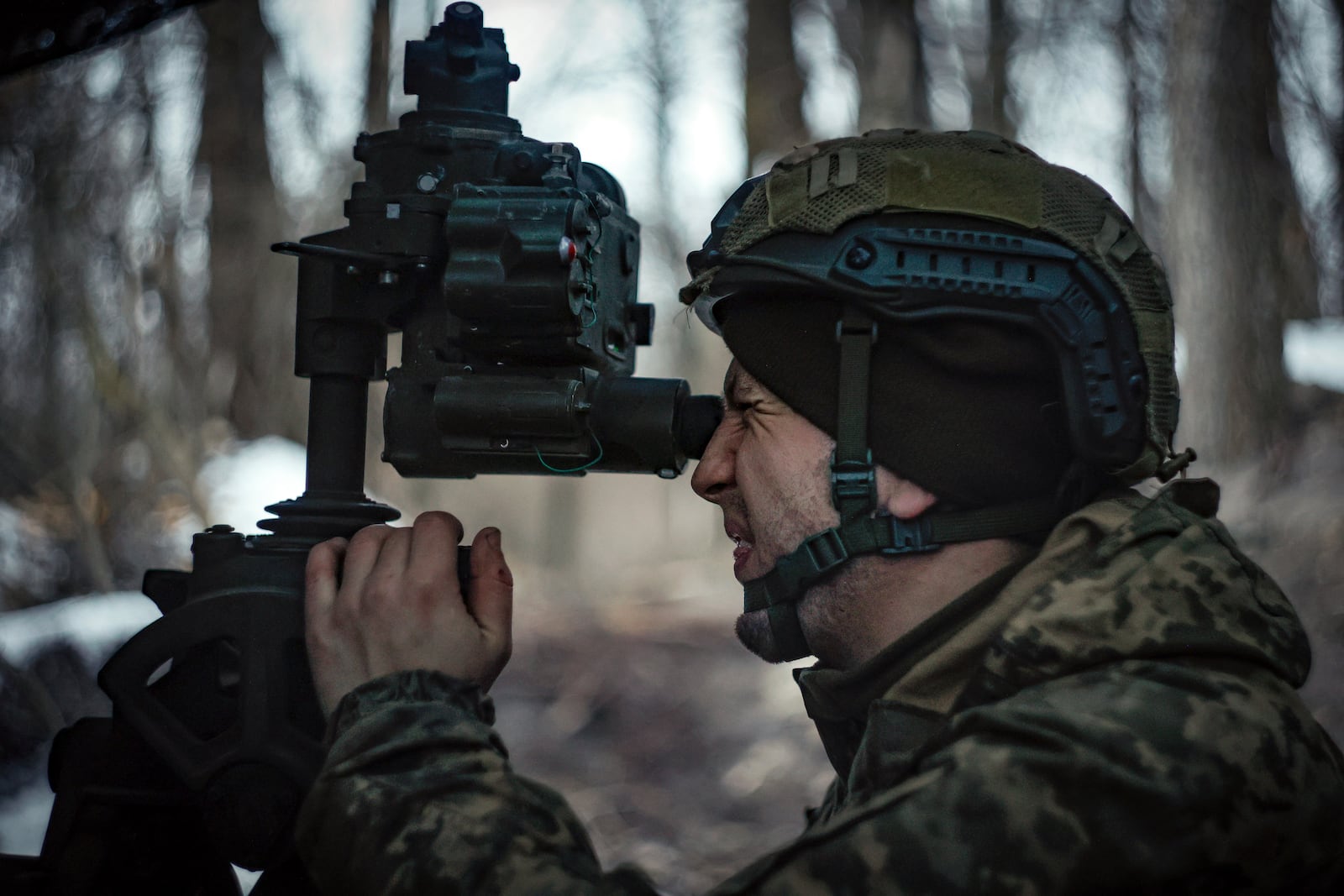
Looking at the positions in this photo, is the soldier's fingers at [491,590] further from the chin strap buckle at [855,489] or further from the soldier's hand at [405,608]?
the chin strap buckle at [855,489]

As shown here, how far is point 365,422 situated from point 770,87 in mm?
11023

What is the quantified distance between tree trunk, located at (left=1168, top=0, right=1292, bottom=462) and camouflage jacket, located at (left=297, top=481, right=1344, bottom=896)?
678 centimetres

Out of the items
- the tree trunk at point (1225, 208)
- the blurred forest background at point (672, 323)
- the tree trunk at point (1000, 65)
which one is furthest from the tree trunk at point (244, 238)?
the tree trunk at point (1000, 65)

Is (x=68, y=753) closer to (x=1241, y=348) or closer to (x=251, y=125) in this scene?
(x=1241, y=348)

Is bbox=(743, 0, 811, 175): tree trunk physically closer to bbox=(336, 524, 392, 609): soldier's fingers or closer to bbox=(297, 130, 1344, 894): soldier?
bbox=(297, 130, 1344, 894): soldier

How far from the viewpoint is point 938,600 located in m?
1.68

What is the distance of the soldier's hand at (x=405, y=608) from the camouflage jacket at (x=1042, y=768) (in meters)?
0.05

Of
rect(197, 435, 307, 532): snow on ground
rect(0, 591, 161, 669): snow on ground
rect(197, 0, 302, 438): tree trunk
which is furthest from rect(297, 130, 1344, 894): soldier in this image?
rect(197, 0, 302, 438): tree trunk

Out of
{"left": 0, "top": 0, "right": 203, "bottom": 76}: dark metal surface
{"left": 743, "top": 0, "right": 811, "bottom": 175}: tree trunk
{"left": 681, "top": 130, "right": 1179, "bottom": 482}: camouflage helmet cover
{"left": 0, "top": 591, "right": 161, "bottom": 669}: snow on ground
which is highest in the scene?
{"left": 743, "top": 0, "right": 811, "bottom": 175}: tree trunk

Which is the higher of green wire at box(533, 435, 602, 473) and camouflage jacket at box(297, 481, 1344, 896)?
green wire at box(533, 435, 602, 473)

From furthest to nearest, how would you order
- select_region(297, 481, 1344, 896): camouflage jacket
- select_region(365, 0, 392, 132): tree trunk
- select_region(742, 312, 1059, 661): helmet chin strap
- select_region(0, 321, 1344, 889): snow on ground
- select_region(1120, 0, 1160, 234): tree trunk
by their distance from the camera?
select_region(1120, 0, 1160, 234): tree trunk < select_region(365, 0, 392, 132): tree trunk < select_region(0, 321, 1344, 889): snow on ground < select_region(742, 312, 1059, 661): helmet chin strap < select_region(297, 481, 1344, 896): camouflage jacket

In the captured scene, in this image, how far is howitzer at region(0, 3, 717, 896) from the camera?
1623 millimetres

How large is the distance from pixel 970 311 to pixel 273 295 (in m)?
9.18

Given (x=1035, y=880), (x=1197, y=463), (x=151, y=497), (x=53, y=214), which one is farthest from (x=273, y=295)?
(x=1035, y=880)
